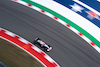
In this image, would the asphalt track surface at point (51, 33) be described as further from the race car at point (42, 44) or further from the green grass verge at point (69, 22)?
the green grass verge at point (69, 22)

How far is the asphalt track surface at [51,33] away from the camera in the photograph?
10.7m

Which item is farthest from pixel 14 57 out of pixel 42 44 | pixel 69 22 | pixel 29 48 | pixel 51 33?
pixel 69 22

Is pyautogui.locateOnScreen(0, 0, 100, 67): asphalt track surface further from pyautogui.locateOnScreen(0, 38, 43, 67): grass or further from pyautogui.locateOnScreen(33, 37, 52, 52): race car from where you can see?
pyautogui.locateOnScreen(0, 38, 43, 67): grass

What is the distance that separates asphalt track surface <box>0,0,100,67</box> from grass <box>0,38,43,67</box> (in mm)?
1164

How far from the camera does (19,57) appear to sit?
9891 mm

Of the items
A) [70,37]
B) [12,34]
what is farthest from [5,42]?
[70,37]

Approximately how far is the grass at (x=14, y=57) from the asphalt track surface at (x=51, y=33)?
1.16m

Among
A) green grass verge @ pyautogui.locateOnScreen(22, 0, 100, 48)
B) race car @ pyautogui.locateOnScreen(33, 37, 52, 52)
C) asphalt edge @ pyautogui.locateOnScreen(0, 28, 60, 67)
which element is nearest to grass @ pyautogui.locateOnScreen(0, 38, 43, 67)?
asphalt edge @ pyautogui.locateOnScreen(0, 28, 60, 67)

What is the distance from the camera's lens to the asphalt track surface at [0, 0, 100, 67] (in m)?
10.7

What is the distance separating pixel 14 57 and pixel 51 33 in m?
3.24

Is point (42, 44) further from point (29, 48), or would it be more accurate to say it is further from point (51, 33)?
point (51, 33)

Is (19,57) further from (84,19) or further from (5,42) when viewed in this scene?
(84,19)

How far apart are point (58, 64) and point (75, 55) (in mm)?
1397

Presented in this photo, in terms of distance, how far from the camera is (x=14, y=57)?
32.2ft
